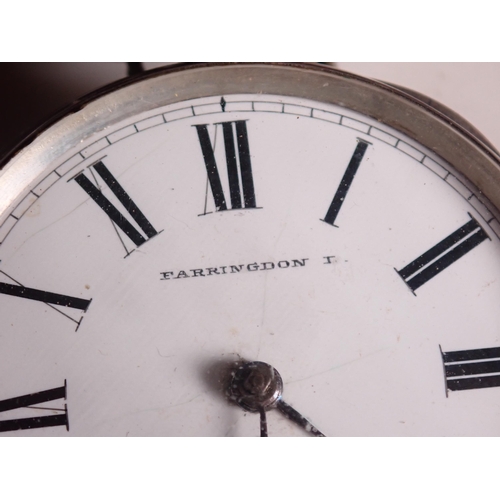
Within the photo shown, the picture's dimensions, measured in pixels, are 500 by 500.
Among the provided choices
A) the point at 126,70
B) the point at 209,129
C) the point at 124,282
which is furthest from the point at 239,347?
the point at 126,70

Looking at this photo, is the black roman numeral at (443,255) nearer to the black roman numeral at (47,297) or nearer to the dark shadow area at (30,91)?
the black roman numeral at (47,297)

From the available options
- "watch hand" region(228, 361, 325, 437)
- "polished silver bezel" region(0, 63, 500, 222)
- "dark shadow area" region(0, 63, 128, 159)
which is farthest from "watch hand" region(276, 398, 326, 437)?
"dark shadow area" region(0, 63, 128, 159)

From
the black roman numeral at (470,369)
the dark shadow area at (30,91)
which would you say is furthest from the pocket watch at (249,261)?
the dark shadow area at (30,91)

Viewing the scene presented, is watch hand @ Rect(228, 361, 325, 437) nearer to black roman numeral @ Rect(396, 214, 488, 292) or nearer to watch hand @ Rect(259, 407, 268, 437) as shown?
watch hand @ Rect(259, 407, 268, 437)

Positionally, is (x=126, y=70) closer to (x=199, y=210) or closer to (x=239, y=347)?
(x=199, y=210)

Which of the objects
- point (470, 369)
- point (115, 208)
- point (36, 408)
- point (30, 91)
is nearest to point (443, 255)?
point (470, 369)

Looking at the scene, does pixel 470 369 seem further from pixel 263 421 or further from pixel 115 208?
pixel 115 208

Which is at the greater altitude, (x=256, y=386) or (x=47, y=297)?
(x=47, y=297)
